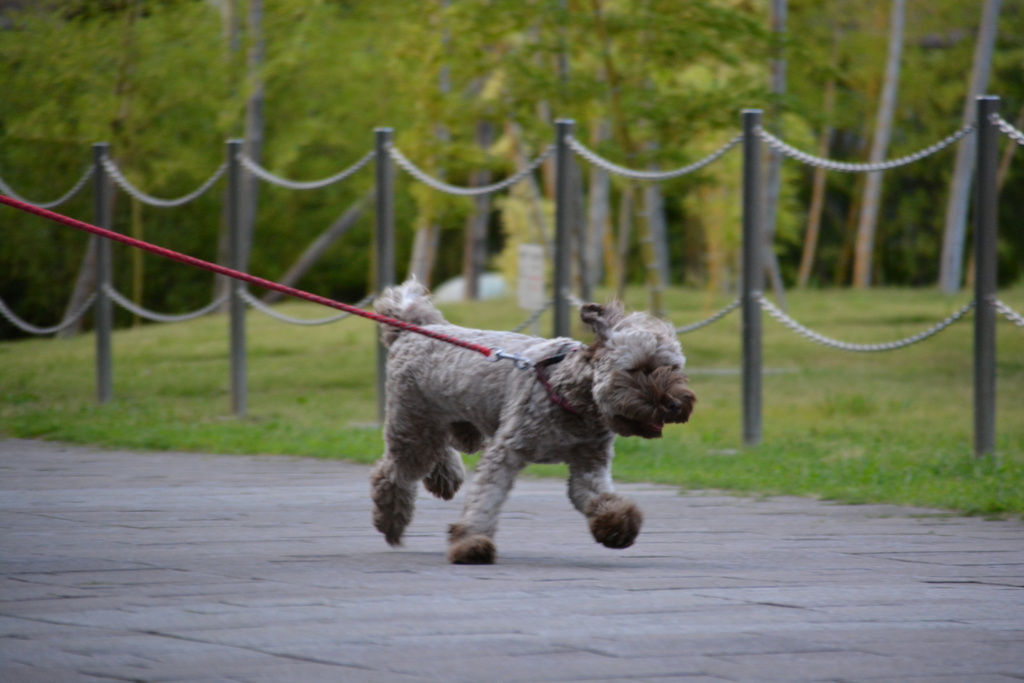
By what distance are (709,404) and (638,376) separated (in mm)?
6755

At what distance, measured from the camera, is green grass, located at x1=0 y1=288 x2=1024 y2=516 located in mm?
7516

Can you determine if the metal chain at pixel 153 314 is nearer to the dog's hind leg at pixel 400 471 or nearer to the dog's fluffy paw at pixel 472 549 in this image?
the dog's hind leg at pixel 400 471

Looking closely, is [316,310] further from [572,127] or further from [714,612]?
[714,612]

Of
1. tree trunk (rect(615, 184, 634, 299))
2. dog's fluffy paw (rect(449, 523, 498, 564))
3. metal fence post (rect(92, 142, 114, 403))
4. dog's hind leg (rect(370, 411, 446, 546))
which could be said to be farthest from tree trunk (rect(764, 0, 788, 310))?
dog's fluffy paw (rect(449, 523, 498, 564))

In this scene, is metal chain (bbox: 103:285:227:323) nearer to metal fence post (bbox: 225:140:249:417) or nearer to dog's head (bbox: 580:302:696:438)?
metal fence post (bbox: 225:140:249:417)

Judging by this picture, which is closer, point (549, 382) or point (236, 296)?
point (549, 382)

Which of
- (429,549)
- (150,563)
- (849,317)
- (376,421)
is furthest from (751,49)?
(150,563)

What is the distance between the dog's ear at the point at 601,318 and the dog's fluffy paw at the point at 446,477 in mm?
1102

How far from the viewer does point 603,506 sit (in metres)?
4.98

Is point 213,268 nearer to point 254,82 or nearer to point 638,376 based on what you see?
point 638,376

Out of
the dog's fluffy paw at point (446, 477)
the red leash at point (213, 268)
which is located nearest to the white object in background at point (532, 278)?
the dog's fluffy paw at point (446, 477)

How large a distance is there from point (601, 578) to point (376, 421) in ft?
18.9

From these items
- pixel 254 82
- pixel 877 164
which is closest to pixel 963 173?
pixel 254 82

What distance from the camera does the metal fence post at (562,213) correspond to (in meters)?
9.42
